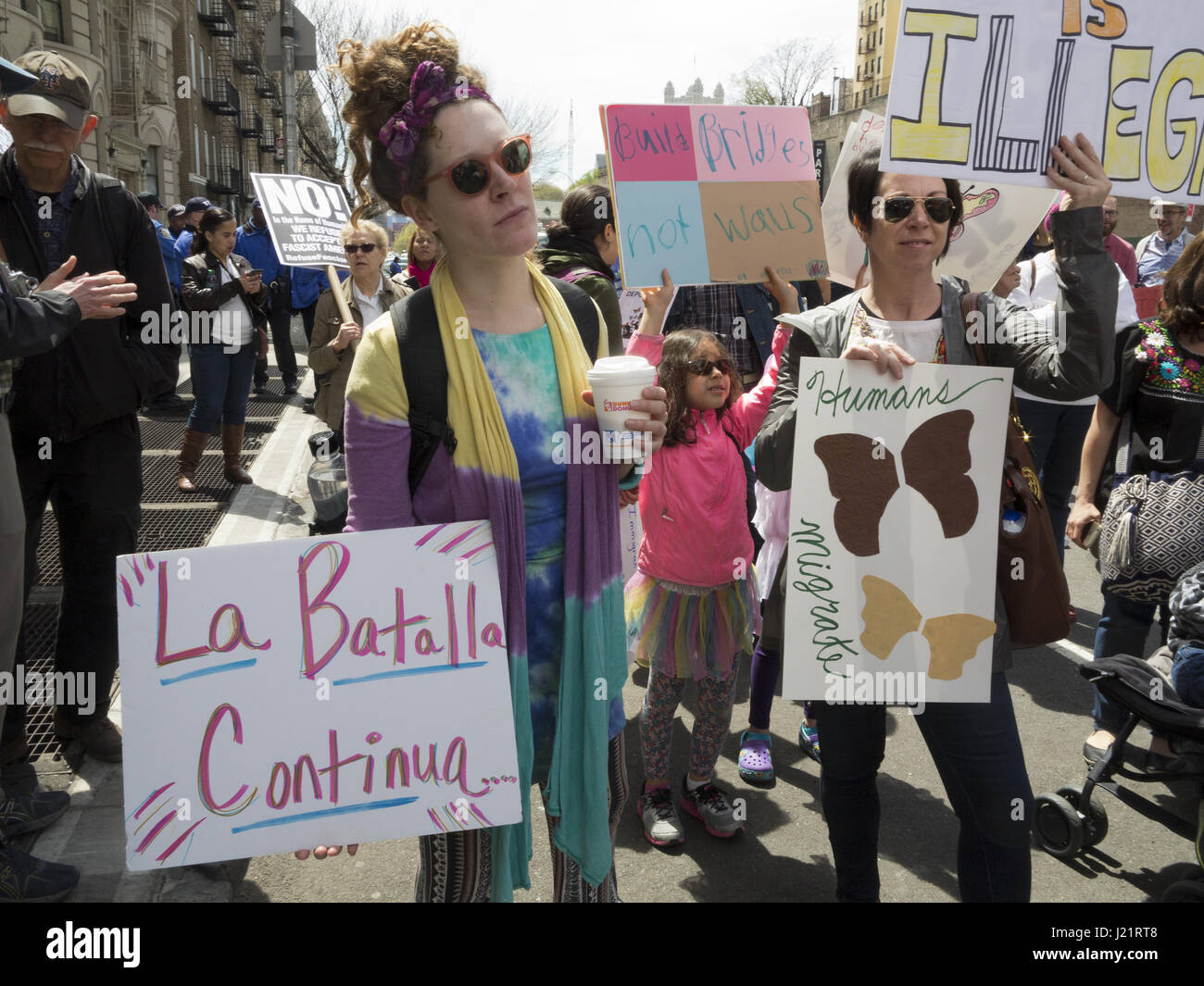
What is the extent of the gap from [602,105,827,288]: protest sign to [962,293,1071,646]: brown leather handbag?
1608 mm

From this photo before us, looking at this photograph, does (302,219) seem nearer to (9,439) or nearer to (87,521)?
(87,521)

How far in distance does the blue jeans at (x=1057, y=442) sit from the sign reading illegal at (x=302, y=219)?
390 centimetres

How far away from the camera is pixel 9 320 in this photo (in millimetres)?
2502

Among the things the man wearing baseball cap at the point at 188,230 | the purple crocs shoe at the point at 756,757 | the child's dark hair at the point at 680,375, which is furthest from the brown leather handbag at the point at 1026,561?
the man wearing baseball cap at the point at 188,230

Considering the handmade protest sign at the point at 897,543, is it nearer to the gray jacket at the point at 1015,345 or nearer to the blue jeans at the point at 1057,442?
the gray jacket at the point at 1015,345

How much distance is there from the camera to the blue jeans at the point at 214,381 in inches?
265

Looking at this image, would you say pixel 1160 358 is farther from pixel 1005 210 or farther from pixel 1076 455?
pixel 1076 455

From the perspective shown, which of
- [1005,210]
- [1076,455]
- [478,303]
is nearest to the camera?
[478,303]

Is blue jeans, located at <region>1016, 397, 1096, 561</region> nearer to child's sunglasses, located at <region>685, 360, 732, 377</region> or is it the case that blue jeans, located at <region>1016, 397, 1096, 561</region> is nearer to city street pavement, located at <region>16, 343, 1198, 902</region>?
city street pavement, located at <region>16, 343, 1198, 902</region>

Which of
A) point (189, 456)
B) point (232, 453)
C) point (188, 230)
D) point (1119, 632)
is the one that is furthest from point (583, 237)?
point (188, 230)

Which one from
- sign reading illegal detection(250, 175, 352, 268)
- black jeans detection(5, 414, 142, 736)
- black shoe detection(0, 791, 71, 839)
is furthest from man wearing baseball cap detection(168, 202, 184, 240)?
black shoe detection(0, 791, 71, 839)

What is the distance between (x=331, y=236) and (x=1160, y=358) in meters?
4.41

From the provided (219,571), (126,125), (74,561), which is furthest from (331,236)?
(126,125)

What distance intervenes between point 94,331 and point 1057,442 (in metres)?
4.62
